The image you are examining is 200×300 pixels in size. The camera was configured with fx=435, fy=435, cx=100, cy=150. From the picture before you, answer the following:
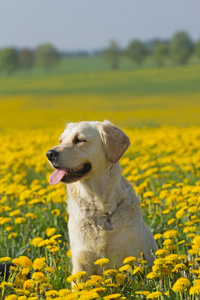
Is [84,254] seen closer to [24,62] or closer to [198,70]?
[198,70]

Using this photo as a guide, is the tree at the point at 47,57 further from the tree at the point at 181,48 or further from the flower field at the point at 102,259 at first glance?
the flower field at the point at 102,259

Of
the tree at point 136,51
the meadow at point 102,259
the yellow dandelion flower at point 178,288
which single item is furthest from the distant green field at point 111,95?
the tree at point 136,51

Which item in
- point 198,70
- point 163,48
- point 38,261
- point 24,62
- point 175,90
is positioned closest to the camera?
point 38,261

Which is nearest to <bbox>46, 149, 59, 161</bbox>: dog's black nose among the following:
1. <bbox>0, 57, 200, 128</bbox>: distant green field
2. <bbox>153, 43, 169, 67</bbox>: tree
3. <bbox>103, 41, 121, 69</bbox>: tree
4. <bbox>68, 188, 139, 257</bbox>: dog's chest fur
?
<bbox>68, 188, 139, 257</bbox>: dog's chest fur

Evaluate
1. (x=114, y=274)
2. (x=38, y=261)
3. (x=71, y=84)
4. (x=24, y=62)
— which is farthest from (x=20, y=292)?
(x=24, y=62)

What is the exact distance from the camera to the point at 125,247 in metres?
3.39

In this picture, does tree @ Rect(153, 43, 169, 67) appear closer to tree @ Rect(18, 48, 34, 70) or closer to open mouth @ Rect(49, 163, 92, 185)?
tree @ Rect(18, 48, 34, 70)

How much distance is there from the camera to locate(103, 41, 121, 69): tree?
95488mm

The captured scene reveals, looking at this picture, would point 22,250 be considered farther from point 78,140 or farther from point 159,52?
point 159,52

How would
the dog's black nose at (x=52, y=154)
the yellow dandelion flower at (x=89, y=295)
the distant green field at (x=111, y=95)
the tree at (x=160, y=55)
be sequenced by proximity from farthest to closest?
the tree at (x=160, y=55) → the distant green field at (x=111, y=95) → the dog's black nose at (x=52, y=154) → the yellow dandelion flower at (x=89, y=295)

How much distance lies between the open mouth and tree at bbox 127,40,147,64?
93.8m

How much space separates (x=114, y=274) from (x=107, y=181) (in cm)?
97

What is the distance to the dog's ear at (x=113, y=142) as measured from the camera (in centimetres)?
343

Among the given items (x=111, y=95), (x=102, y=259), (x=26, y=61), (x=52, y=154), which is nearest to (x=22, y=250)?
(x=52, y=154)
